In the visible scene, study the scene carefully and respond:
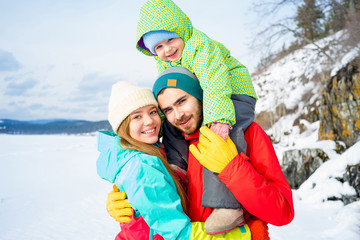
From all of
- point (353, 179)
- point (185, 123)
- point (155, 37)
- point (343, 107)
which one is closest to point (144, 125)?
point (185, 123)

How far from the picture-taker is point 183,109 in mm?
1907

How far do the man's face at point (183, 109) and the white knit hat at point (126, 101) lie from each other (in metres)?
0.16

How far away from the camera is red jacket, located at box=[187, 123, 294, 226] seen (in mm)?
1508

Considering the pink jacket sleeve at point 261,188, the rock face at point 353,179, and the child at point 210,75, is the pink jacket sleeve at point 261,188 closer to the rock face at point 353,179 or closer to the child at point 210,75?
the child at point 210,75

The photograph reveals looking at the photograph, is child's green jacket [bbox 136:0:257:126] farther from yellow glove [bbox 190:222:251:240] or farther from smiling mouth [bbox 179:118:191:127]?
yellow glove [bbox 190:222:251:240]

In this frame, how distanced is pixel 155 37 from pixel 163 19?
17cm

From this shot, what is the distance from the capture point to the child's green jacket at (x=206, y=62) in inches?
68.8

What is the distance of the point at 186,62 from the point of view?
2129 mm

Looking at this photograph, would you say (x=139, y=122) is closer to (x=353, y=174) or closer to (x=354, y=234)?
(x=354, y=234)

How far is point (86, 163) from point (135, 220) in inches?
686

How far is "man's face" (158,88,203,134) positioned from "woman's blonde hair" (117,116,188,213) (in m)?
0.25

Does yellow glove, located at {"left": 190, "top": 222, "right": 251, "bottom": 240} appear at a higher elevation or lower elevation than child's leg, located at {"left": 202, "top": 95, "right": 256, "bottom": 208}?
lower

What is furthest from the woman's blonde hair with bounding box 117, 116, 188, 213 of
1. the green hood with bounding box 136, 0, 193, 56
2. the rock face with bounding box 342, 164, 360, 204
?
the rock face with bounding box 342, 164, 360, 204

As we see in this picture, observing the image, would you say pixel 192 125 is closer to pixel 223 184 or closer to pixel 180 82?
pixel 180 82
